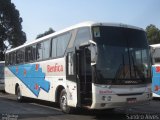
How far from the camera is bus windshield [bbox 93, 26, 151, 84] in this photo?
12156 millimetres

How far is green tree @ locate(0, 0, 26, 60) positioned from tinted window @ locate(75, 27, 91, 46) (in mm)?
38593

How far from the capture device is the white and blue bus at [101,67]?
39.7 feet

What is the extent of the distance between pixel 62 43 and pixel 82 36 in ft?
7.02

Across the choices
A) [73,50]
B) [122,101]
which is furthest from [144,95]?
[73,50]

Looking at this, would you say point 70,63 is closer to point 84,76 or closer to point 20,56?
point 84,76

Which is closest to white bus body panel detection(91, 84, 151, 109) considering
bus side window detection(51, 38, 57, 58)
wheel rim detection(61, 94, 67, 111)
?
wheel rim detection(61, 94, 67, 111)

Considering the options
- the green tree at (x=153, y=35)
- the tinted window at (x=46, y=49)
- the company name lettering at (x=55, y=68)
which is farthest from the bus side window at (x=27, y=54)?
the green tree at (x=153, y=35)

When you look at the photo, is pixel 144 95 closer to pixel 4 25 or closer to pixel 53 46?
pixel 53 46

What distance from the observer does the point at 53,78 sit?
16188mm

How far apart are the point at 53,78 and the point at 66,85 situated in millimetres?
1871

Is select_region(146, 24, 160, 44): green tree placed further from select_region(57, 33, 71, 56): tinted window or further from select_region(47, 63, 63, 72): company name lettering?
select_region(57, 33, 71, 56): tinted window

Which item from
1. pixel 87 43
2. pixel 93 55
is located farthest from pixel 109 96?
pixel 87 43

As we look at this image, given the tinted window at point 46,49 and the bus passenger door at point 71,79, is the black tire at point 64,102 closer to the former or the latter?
the bus passenger door at point 71,79

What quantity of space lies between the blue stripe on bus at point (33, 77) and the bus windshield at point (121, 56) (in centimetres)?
527
